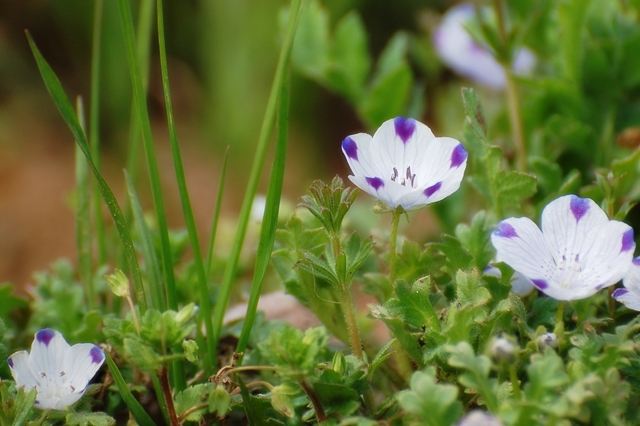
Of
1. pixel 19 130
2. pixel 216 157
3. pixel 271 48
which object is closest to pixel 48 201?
pixel 19 130

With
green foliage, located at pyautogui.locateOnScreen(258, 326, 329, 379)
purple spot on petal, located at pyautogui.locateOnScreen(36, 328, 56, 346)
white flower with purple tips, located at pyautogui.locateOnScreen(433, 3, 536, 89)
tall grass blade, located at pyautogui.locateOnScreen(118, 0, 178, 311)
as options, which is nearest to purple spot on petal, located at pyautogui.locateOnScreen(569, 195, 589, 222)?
green foliage, located at pyautogui.locateOnScreen(258, 326, 329, 379)

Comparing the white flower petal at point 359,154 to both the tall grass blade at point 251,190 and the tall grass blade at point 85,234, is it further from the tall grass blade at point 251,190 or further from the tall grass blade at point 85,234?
the tall grass blade at point 85,234

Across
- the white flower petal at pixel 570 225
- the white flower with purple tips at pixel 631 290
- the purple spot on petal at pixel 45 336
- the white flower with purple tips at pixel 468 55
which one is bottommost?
the white flower with purple tips at pixel 631 290

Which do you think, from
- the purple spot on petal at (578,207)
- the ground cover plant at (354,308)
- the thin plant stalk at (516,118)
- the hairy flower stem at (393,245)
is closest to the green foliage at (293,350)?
the ground cover plant at (354,308)

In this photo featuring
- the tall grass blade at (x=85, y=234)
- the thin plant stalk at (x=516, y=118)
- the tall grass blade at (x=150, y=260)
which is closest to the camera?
the tall grass blade at (x=150, y=260)

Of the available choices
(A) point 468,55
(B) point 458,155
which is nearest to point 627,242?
(B) point 458,155

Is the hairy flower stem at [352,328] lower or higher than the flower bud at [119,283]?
lower

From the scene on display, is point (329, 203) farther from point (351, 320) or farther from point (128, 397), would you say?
point (128, 397)
